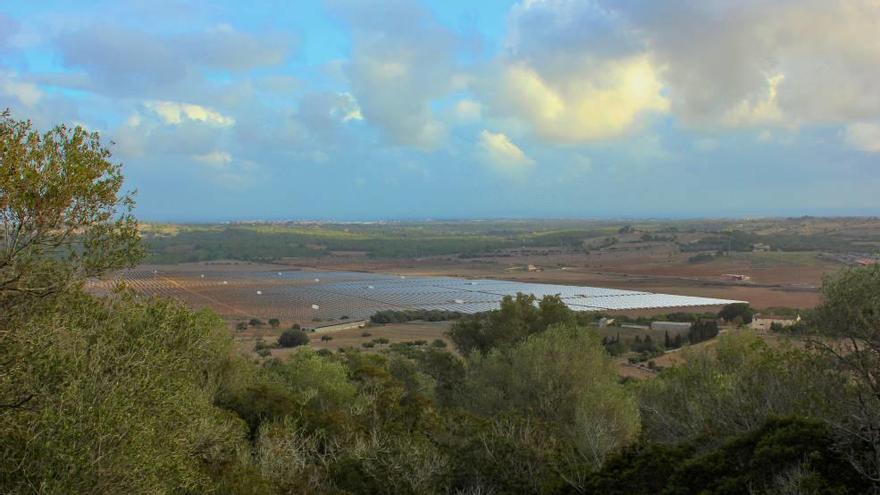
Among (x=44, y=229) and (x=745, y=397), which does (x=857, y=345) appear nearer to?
(x=745, y=397)

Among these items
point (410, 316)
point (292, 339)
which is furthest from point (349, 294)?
point (292, 339)

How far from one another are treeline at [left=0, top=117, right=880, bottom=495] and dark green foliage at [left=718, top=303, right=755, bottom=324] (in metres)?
41.7

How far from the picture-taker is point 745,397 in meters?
15.8

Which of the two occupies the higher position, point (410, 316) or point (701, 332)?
point (701, 332)

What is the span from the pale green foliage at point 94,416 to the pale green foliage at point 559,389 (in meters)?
11.0

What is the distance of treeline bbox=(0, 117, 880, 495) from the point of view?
30.6 ft

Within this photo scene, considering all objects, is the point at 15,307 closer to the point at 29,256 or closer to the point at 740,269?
the point at 29,256

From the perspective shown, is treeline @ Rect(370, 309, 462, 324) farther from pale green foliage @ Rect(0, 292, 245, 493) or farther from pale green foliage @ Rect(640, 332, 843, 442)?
pale green foliage @ Rect(0, 292, 245, 493)

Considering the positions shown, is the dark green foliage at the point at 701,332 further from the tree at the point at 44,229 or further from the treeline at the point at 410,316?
the tree at the point at 44,229

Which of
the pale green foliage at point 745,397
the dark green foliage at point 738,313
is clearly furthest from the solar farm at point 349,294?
the pale green foliage at point 745,397

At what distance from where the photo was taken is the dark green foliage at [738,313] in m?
61.4

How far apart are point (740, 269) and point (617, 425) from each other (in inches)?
3910

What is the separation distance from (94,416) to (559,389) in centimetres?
1641

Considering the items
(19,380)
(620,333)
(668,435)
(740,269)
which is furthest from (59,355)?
(740,269)
